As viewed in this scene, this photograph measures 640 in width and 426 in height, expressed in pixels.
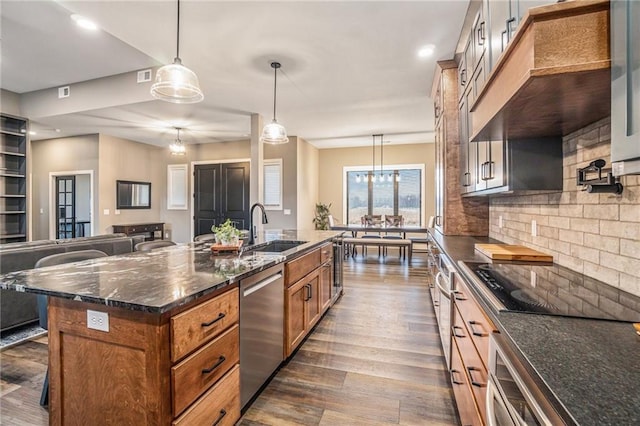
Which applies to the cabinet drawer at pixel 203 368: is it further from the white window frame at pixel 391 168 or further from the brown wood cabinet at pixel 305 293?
the white window frame at pixel 391 168

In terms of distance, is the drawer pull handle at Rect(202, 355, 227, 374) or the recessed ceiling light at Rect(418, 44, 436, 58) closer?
the drawer pull handle at Rect(202, 355, 227, 374)

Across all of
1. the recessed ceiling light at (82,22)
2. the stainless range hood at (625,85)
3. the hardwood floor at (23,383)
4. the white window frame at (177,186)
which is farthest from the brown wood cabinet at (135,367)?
the white window frame at (177,186)

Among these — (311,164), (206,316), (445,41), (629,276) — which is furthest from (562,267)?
(311,164)

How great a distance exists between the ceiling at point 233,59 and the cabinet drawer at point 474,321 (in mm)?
2318

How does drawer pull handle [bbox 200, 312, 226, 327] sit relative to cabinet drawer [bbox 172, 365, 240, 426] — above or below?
above

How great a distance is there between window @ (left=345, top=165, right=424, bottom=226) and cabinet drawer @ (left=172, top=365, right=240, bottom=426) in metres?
6.99

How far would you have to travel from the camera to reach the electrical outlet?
1266mm

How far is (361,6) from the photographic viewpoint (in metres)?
2.47

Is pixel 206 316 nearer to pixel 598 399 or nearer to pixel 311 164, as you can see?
pixel 598 399

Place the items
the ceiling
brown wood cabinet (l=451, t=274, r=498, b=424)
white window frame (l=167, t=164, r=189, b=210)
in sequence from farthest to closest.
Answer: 1. white window frame (l=167, t=164, r=189, b=210)
2. the ceiling
3. brown wood cabinet (l=451, t=274, r=498, b=424)

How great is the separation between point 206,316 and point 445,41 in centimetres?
328

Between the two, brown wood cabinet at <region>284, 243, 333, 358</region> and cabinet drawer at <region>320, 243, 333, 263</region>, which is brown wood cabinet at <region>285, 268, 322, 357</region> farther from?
cabinet drawer at <region>320, 243, 333, 263</region>

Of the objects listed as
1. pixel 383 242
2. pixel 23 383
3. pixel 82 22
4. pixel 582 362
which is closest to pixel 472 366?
pixel 582 362

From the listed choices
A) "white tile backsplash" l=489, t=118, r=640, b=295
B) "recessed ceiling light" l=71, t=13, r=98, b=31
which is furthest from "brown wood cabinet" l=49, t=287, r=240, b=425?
"recessed ceiling light" l=71, t=13, r=98, b=31
